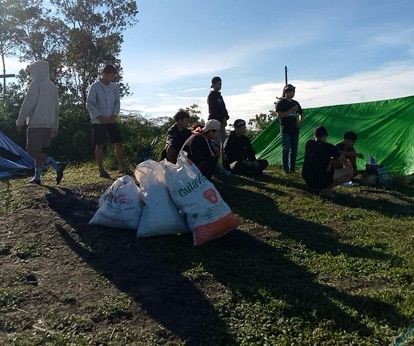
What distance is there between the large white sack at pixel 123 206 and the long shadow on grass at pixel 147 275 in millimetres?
98

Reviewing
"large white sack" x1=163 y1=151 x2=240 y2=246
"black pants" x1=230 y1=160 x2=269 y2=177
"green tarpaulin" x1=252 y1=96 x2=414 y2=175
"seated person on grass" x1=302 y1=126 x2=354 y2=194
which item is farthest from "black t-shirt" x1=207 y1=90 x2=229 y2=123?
"large white sack" x1=163 y1=151 x2=240 y2=246

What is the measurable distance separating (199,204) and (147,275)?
2.55 ft

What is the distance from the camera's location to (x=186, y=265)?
4.20m

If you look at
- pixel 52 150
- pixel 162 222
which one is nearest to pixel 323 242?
pixel 162 222

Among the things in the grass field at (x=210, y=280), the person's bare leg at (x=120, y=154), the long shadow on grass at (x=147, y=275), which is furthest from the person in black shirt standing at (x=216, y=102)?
the long shadow on grass at (x=147, y=275)

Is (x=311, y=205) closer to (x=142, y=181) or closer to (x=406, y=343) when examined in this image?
(x=142, y=181)

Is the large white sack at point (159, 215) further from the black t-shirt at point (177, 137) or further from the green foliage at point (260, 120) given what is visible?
the green foliage at point (260, 120)

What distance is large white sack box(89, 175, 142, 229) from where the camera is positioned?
4.78 m

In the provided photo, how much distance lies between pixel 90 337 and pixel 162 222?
154cm

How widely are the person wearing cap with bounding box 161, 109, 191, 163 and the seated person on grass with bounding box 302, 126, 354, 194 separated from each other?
5.24ft

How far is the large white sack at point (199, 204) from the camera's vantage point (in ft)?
14.9

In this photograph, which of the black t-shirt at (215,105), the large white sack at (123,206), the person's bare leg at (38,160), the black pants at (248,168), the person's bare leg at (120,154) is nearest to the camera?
the large white sack at (123,206)

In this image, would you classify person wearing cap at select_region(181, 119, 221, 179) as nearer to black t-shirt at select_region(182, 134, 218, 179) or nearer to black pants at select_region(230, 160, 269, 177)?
black t-shirt at select_region(182, 134, 218, 179)

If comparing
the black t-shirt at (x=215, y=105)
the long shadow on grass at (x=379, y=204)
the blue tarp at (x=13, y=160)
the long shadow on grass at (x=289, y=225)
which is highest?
the black t-shirt at (x=215, y=105)
